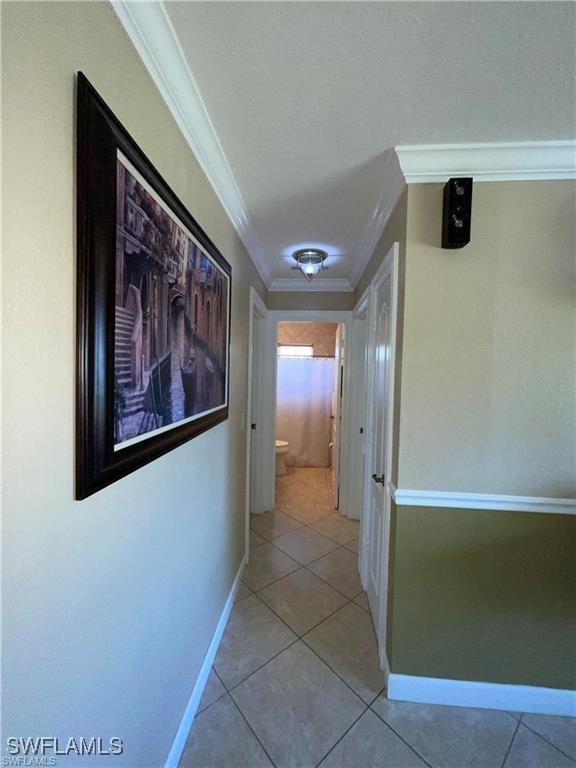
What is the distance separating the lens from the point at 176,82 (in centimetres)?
94

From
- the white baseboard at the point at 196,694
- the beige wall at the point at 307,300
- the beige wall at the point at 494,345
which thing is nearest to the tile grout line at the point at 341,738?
the white baseboard at the point at 196,694

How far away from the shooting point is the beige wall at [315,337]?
16.3 feet

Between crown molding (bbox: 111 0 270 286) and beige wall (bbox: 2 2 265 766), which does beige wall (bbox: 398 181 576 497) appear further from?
beige wall (bbox: 2 2 265 766)

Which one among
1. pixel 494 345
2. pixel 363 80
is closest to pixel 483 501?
pixel 494 345

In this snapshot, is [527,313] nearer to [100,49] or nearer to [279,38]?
[279,38]

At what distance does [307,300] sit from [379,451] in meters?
1.85

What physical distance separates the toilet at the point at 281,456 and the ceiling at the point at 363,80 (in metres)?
3.34

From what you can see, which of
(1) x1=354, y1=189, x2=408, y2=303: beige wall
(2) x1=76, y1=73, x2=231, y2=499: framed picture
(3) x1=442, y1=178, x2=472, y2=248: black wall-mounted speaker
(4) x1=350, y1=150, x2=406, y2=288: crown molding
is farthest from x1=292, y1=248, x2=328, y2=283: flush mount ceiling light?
(2) x1=76, y1=73, x2=231, y2=499: framed picture

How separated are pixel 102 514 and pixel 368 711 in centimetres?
151

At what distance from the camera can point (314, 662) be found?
5.15 feet

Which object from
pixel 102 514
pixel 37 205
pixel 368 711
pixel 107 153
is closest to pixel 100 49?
pixel 107 153

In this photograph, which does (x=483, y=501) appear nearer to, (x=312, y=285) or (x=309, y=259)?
(x=309, y=259)

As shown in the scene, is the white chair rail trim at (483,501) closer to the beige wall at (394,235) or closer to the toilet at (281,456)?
the beige wall at (394,235)
